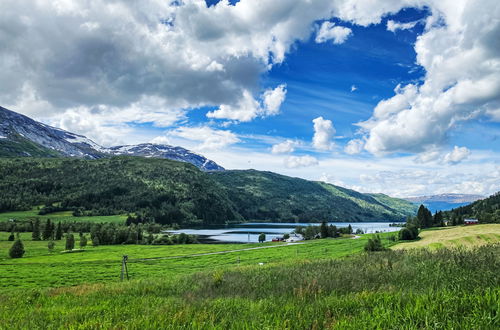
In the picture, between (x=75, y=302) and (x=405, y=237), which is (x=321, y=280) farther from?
(x=405, y=237)

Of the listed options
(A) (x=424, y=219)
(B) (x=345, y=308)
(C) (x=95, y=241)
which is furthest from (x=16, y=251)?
(A) (x=424, y=219)

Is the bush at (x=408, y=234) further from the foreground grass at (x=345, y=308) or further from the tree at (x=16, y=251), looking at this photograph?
the tree at (x=16, y=251)

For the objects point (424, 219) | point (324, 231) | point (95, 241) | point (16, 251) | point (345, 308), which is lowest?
point (95, 241)

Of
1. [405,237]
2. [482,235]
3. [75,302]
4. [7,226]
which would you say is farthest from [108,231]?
[75,302]

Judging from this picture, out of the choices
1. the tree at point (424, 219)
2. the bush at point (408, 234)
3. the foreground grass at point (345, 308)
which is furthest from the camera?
the tree at point (424, 219)

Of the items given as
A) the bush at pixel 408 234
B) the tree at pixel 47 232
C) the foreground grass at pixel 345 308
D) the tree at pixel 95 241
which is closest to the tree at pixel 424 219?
the bush at pixel 408 234

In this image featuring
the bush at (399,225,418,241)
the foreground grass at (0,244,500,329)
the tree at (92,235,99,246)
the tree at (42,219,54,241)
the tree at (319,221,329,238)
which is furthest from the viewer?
the tree at (42,219,54,241)

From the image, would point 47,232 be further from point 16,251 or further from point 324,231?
point 324,231

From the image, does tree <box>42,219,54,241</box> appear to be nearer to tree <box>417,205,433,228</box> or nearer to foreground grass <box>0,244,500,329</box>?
foreground grass <box>0,244,500,329</box>

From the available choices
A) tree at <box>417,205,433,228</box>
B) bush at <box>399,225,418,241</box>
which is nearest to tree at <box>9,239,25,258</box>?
bush at <box>399,225,418,241</box>

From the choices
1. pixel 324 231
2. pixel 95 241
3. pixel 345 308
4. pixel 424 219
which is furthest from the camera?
pixel 324 231

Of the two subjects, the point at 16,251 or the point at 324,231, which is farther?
the point at 324,231

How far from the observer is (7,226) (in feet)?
597

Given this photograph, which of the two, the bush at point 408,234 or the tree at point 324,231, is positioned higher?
the bush at point 408,234
